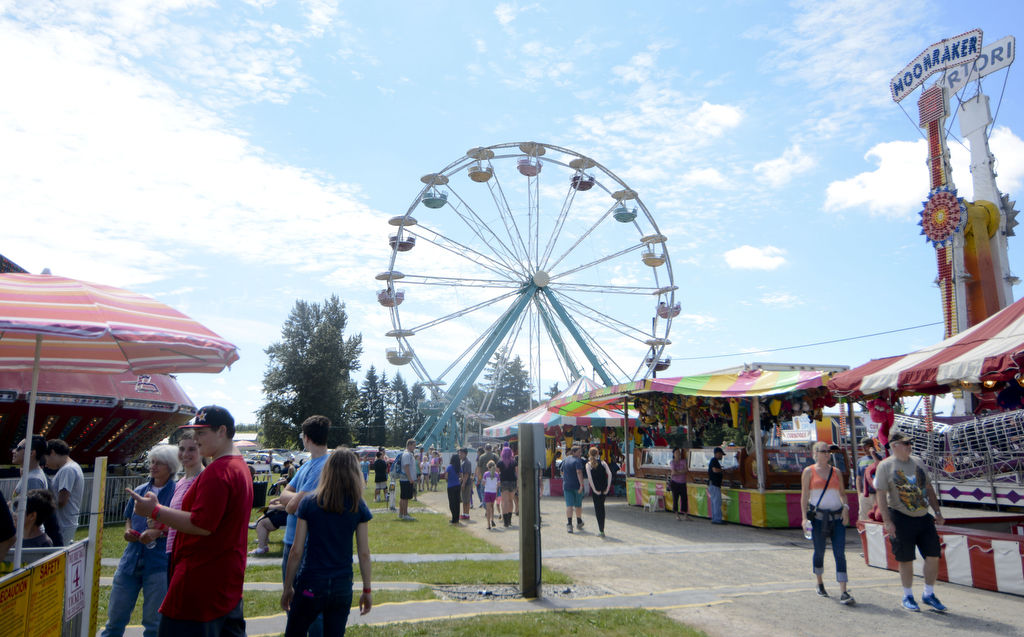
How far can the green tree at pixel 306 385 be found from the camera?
168ft

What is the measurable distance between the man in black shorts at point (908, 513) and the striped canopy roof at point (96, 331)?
615cm

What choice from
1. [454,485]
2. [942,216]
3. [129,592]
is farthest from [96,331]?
[942,216]

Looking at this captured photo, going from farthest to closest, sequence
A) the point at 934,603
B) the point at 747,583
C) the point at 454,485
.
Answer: the point at 454,485, the point at 747,583, the point at 934,603

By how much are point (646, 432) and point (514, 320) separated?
335 inches

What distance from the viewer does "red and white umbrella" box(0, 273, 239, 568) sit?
374cm

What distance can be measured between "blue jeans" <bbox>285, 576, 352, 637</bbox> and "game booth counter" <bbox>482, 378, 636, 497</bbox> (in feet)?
52.6

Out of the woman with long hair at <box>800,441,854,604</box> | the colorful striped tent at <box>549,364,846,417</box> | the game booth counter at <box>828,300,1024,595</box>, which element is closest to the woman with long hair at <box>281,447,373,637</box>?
the woman with long hair at <box>800,441,854,604</box>

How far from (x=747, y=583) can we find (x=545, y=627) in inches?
127

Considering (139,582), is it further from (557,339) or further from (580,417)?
(557,339)

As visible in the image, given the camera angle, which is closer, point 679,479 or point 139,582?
point 139,582

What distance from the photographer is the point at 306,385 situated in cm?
5128

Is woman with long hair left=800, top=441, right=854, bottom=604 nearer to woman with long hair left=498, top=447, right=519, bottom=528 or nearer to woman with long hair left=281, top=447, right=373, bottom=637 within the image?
woman with long hair left=281, top=447, right=373, bottom=637

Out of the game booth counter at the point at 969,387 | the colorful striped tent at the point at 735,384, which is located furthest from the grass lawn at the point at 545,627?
the colorful striped tent at the point at 735,384

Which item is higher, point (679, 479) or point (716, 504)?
point (679, 479)
